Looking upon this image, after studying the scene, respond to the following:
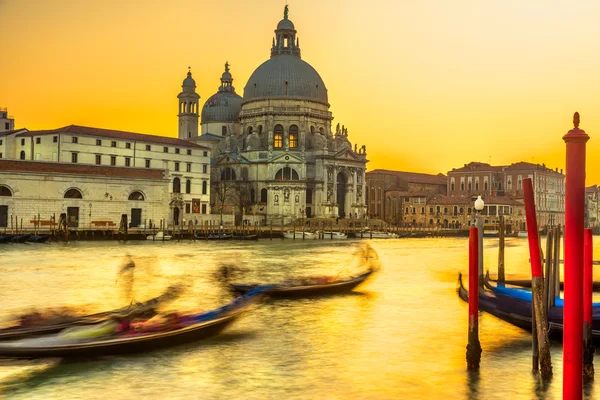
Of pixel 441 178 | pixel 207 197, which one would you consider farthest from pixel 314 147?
pixel 441 178

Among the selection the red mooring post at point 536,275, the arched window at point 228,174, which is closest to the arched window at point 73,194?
the arched window at point 228,174

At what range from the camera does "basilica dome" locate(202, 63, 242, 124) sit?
299 ft

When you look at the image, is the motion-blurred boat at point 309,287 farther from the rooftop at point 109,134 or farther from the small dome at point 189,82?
the small dome at point 189,82

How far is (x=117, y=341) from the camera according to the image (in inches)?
473

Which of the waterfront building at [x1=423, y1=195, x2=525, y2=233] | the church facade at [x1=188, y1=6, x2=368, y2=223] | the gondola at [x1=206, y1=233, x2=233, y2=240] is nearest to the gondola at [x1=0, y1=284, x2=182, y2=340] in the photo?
the gondola at [x1=206, y1=233, x2=233, y2=240]

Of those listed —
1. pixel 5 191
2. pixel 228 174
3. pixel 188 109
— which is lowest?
pixel 5 191

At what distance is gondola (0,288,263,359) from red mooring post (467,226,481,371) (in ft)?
15.5

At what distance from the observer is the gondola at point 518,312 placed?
12.9 metres

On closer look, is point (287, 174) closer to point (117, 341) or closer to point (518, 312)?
point (518, 312)

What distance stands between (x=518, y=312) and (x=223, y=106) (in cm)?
7924

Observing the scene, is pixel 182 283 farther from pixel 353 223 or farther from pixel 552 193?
pixel 552 193

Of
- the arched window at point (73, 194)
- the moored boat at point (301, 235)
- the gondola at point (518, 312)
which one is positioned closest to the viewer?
the gondola at point (518, 312)

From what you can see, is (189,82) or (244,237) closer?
(244,237)

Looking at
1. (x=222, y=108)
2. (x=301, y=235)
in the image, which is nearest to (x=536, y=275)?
(x=301, y=235)
